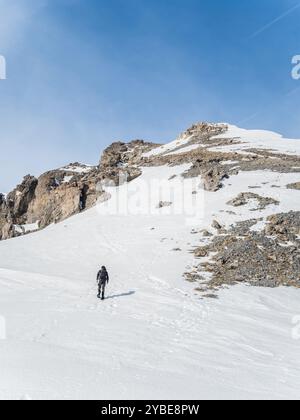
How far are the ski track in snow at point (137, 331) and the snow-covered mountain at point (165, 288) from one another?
0.17 ft

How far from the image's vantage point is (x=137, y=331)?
42.8ft

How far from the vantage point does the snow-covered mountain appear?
9.05 metres

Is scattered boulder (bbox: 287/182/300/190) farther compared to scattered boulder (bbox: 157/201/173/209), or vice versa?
scattered boulder (bbox: 157/201/173/209)

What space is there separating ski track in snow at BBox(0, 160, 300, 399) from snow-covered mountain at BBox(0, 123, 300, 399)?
53 millimetres

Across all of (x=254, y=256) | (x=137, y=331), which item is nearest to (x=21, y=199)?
(x=254, y=256)

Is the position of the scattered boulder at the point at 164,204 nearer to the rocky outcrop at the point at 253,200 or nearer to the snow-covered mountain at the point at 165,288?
the snow-covered mountain at the point at 165,288

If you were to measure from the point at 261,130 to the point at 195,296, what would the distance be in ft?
203

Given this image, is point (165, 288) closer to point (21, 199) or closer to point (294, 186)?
point (294, 186)

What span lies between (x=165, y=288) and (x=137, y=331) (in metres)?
→ 7.18

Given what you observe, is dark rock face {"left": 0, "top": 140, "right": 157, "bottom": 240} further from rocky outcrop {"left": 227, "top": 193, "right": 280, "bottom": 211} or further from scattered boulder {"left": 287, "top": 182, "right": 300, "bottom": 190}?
scattered boulder {"left": 287, "top": 182, "right": 300, "bottom": 190}

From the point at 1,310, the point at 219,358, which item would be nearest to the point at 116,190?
the point at 1,310

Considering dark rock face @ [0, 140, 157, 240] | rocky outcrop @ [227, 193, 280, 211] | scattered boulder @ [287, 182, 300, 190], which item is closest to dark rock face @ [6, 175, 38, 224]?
dark rock face @ [0, 140, 157, 240]

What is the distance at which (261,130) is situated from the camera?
73562mm

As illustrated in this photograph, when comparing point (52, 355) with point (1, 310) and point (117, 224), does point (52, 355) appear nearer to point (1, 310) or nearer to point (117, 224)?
point (1, 310)
